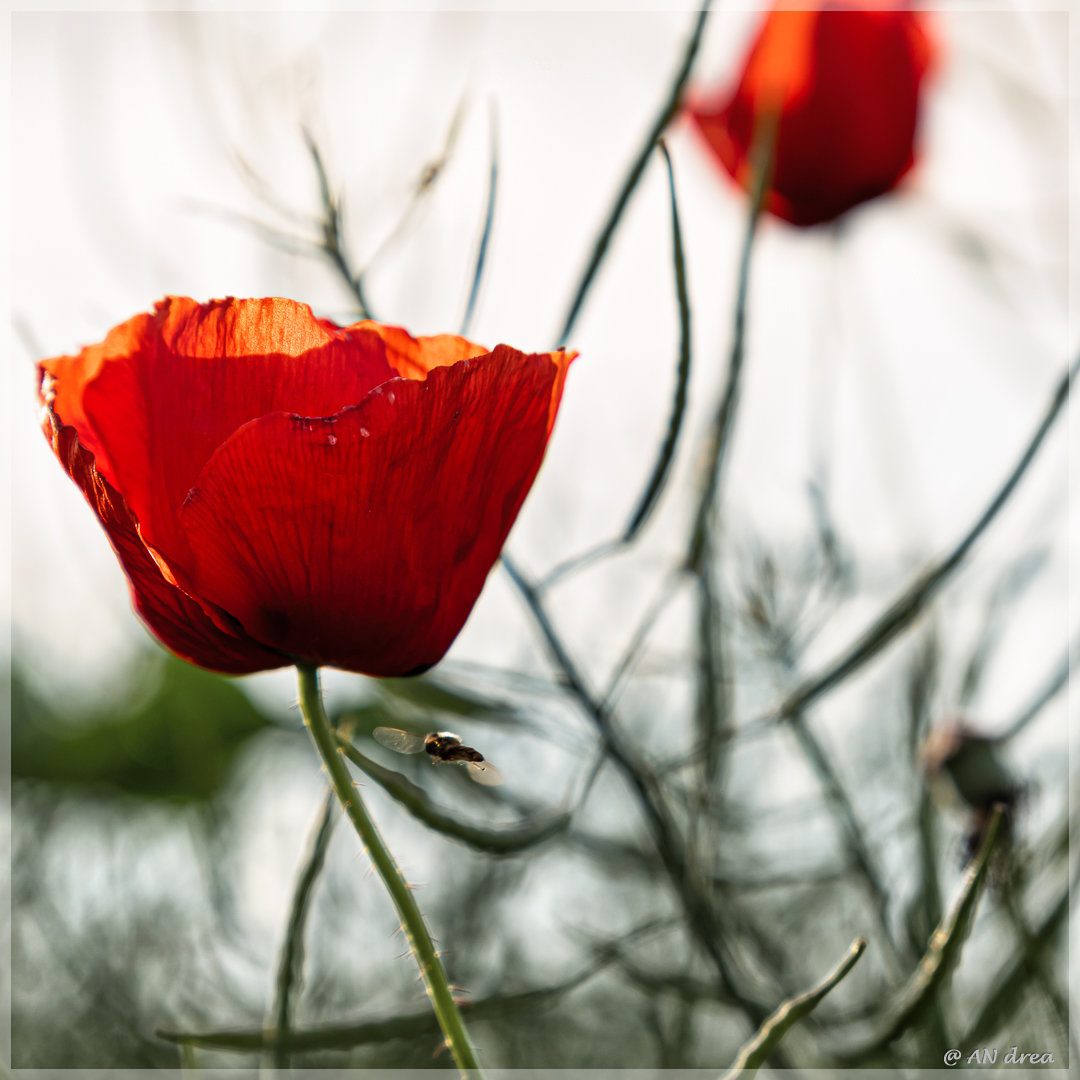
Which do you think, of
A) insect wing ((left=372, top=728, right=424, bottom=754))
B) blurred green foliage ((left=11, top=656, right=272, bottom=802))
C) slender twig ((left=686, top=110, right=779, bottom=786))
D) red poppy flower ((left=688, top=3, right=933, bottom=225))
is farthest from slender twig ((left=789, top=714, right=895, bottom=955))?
blurred green foliage ((left=11, top=656, right=272, bottom=802))

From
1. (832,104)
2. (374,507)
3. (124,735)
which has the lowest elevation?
(124,735)

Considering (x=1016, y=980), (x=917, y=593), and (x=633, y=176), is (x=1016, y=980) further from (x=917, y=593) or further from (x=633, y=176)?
(x=633, y=176)

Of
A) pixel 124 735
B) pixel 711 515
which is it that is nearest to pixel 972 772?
pixel 711 515

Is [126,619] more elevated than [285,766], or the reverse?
[126,619]

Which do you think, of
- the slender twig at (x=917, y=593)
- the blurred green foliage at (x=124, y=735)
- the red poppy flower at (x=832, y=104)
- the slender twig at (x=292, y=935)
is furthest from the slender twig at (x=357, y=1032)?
the blurred green foliage at (x=124, y=735)

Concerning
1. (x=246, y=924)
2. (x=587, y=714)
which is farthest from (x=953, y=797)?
(x=246, y=924)

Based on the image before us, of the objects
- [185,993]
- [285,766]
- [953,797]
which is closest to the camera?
[953,797]

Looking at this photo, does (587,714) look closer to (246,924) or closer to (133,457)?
(133,457)
